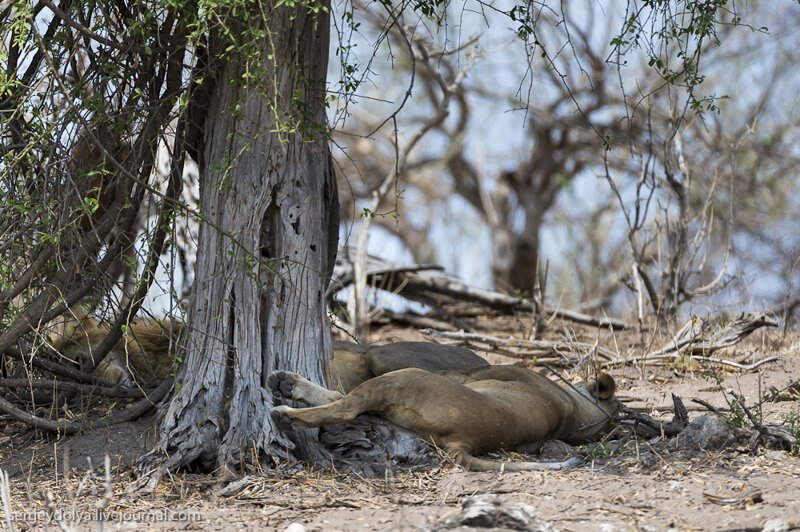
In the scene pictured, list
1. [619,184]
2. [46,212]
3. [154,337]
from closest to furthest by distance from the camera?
[46,212], [154,337], [619,184]

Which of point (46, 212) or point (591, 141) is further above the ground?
point (591, 141)

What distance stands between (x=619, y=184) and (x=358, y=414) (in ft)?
40.6

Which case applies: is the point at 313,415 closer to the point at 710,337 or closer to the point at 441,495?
the point at 441,495

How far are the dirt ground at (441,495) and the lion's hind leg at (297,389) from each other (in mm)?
346

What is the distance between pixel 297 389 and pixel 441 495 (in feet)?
3.09

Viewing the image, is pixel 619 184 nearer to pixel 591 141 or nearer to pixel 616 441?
pixel 591 141

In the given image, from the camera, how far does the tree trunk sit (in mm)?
Answer: 4930

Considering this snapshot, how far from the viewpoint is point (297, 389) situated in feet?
16.5

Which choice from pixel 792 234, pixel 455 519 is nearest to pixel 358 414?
pixel 455 519

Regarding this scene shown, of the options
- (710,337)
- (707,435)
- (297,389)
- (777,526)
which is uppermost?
(710,337)

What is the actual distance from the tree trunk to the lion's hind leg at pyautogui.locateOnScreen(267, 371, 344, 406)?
0.18ft

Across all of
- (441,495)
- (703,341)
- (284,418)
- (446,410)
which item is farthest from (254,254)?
(703,341)

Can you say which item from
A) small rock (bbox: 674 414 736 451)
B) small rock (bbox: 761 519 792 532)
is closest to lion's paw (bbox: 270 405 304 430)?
small rock (bbox: 674 414 736 451)

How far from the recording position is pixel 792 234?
614 inches
